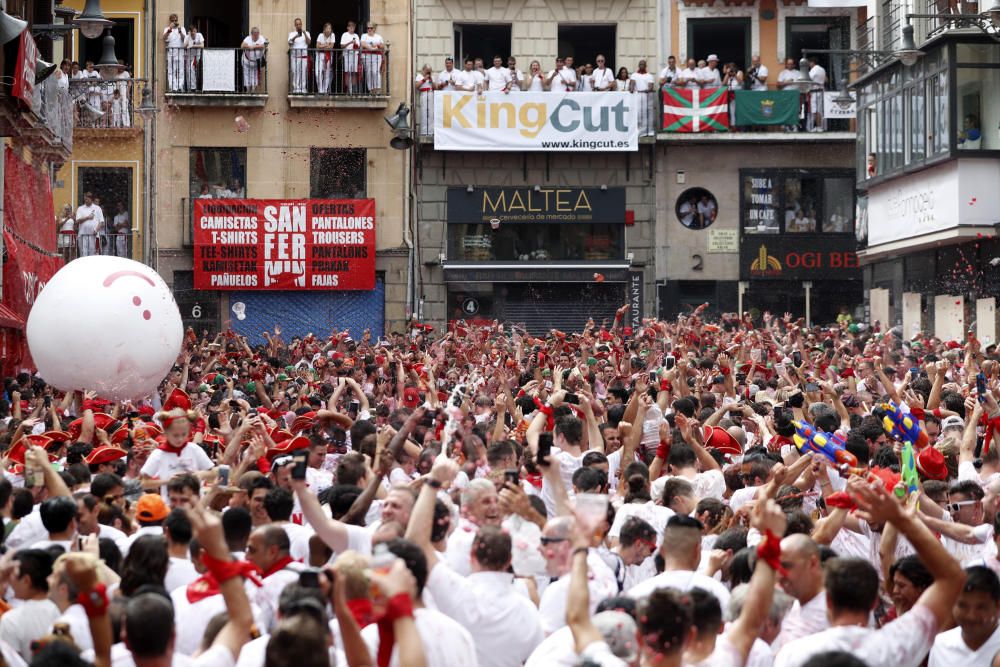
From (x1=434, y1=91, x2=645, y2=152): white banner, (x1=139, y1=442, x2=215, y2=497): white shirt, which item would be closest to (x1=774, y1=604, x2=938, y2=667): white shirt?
(x1=139, y1=442, x2=215, y2=497): white shirt

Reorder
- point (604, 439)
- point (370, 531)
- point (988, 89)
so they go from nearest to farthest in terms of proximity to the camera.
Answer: point (370, 531)
point (604, 439)
point (988, 89)

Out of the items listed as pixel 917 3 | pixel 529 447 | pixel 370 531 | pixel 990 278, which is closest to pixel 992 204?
pixel 990 278

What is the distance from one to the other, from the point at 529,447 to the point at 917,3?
18686mm

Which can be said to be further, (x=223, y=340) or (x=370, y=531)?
(x=223, y=340)

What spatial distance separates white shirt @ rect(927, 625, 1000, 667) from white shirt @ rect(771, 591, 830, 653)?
1.44ft

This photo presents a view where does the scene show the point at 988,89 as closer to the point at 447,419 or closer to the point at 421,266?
the point at 421,266

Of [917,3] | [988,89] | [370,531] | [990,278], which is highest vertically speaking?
[917,3]

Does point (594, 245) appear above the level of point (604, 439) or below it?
above

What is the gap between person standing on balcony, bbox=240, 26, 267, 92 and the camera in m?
29.4

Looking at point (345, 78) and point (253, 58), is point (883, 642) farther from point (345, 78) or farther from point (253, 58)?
point (253, 58)

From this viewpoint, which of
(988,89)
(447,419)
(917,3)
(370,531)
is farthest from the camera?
(917,3)

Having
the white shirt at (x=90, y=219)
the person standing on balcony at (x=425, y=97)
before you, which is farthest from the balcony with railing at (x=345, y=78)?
the white shirt at (x=90, y=219)

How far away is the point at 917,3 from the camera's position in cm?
2527

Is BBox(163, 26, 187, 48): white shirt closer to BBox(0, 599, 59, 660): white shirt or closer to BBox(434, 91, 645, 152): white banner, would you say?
BBox(434, 91, 645, 152): white banner
